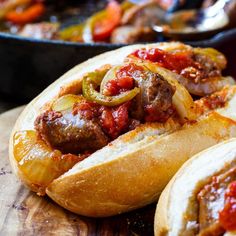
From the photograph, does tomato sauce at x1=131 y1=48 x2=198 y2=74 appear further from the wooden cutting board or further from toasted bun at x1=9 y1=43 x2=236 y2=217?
the wooden cutting board

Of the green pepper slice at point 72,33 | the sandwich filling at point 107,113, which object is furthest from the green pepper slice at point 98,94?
the green pepper slice at point 72,33

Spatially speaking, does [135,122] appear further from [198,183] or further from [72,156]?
[198,183]

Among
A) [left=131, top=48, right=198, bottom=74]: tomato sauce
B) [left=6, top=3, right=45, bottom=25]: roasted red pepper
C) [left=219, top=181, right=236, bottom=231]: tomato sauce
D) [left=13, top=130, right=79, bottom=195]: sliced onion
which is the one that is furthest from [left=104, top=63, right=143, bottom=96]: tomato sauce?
[left=6, top=3, right=45, bottom=25]: roasted red pepper

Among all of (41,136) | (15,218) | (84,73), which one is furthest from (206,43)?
(15,218)

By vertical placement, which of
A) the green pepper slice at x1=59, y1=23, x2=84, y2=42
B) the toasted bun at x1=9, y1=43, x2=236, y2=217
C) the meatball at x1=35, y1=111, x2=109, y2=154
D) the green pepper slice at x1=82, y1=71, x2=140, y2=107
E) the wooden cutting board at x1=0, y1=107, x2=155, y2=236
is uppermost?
the green pepper slice at x1=82, y1=71, x2=140, y2=107

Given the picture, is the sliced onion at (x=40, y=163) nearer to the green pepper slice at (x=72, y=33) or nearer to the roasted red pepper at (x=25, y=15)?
the green pepper slice at (x=72, y=33)

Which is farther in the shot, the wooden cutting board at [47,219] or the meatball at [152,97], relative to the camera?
the meatball at [152,97]

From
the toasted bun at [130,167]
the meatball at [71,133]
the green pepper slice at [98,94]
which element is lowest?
the toasted bun at [130,167]
